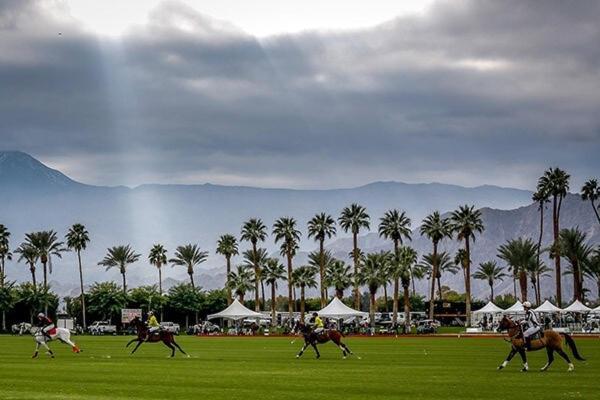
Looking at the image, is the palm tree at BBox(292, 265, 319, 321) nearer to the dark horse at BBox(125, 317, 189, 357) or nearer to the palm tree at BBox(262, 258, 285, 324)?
the palm tree at BBox(262, 258, 285, 324)

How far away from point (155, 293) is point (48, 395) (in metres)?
132

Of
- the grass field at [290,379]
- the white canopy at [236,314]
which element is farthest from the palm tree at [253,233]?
the grass field at [290,379]

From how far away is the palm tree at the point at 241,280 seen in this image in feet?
541

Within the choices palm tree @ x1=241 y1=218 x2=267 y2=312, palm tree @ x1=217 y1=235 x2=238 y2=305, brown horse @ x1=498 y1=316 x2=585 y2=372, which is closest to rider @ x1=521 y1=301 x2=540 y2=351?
brown horse @ x1=498 y1=316 x2=585 y2=372

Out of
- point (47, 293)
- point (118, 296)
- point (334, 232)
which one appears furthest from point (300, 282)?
point (47, 293)

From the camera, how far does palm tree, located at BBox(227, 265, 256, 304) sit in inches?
6486

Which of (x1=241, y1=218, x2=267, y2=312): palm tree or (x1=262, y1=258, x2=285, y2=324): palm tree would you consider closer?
(x1=241, y1=218, x2=267, y2=312): palm tree

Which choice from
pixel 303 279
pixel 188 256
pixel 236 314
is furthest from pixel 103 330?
pixel 188 256

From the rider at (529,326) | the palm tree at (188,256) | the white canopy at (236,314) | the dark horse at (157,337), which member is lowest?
the white canopy at (236,314)

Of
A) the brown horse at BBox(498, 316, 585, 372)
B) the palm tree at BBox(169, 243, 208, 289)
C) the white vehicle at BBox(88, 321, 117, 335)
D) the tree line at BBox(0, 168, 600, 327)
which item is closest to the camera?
the brown horse at BBox(498, 316, 585, 372)

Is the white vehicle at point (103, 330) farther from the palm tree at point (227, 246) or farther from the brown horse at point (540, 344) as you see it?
the brown horse at point (540, 344)

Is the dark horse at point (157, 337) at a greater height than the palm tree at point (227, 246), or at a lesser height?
lesser

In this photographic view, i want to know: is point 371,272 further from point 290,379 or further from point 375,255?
point 290,379

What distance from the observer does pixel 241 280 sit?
165375 millimetres
